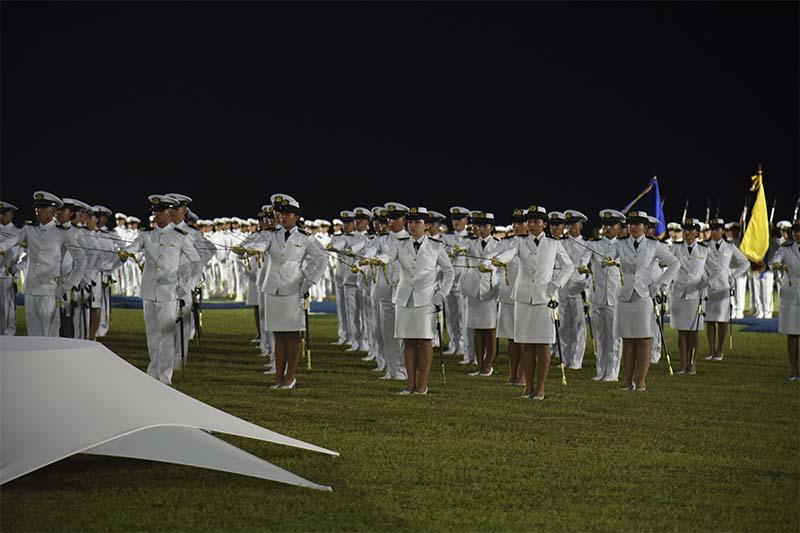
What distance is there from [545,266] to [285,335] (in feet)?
9.97

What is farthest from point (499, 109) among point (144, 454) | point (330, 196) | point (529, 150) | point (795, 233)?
point (144, 454)

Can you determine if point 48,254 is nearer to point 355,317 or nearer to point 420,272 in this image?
point 420,272

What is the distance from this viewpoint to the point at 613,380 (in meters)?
13.4

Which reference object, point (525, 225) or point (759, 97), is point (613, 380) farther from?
point (759, 97)

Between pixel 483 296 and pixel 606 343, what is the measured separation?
176 centimetres

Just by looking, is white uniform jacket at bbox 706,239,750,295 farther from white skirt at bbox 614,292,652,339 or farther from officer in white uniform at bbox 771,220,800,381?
white skirt at bbox 614,292,652,339

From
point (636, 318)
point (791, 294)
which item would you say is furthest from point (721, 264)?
point (636, 318)

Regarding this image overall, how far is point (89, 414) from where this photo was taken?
6.57 metres

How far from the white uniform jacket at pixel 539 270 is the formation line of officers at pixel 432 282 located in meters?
0.01

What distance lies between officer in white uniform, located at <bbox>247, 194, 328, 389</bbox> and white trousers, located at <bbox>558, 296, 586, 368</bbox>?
4373mm

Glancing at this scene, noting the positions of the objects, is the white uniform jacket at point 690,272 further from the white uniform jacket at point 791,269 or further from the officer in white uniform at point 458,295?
the officer in white uniform at point 458,295

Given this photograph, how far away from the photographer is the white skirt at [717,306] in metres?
15.8

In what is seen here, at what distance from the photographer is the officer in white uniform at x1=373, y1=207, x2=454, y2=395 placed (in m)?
11.7

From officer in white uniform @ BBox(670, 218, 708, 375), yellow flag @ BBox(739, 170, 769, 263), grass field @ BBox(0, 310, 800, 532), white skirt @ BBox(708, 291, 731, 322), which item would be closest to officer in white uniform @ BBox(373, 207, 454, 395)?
grass field @ BBox(0, 310, 800, 532)
